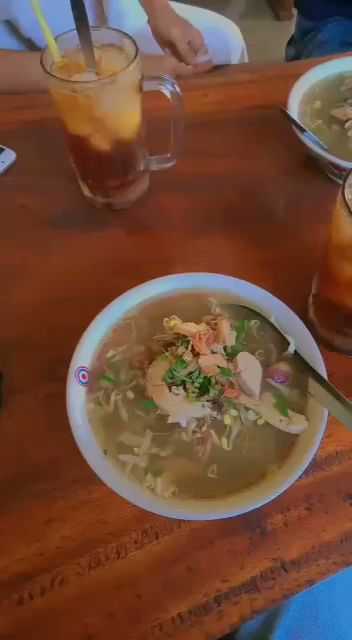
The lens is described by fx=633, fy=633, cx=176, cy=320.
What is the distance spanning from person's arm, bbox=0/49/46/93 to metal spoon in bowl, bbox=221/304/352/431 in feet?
2.01

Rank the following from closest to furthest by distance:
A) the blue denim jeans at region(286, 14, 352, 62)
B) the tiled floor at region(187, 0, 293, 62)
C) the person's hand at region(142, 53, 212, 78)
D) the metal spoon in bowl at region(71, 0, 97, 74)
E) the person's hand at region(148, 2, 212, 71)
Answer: the metal spoon in bowl at region(71, 0, 97, 74) → the person's hand at region(142, 53, 212, 78) → the person's hand at region(148, 2, 212, 71) → the blue denim jeans at region(286, 14, 352, 62) → the tiled floor at region(187, 0, 293, 62)

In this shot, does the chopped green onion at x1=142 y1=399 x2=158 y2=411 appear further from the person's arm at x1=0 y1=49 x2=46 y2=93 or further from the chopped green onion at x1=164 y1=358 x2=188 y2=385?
the person's arm at x1=0 y1=49 x2=46 y2=93

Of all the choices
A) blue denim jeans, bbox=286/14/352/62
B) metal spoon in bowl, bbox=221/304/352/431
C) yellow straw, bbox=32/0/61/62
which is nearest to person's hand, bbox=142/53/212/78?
yellow straw, bbox=32/0/61/62

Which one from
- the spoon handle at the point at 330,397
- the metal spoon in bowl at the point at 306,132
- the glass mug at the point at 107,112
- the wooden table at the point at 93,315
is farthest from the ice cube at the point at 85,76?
the spoon handle at the point at 330,397

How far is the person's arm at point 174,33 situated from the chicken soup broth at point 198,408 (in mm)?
677

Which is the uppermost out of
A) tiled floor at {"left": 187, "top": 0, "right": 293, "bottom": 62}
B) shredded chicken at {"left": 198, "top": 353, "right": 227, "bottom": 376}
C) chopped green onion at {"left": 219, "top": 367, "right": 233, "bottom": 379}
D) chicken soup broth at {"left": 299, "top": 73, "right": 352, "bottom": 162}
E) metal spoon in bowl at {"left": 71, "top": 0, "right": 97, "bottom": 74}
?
metal spoon in bowl at {"left": 71, "top": 0, "right": 97, "bottom": 74}

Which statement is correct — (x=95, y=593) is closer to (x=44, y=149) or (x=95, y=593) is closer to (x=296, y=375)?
(x=296, y=375)

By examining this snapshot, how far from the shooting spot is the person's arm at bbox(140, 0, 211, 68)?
1.19 meters

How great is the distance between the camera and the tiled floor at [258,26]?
2.46 metres

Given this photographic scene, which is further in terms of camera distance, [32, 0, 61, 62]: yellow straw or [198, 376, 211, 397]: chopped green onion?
[32, 0, 61, 62]: yellow straw

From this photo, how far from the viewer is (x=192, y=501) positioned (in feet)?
2.08

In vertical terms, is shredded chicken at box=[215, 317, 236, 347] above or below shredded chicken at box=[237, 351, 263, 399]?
above

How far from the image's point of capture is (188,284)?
760 mm

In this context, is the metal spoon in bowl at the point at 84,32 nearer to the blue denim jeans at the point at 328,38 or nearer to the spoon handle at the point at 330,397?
the spoon handle at the point at 330,397
